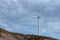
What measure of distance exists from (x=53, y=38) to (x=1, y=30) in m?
10.6

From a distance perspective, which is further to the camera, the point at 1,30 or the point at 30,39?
the point at 30,39

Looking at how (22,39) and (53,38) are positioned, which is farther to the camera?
(53,38)

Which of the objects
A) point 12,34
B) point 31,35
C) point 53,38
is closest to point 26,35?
point 31,35

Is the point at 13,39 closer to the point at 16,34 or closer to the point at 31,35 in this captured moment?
the point at 16,34

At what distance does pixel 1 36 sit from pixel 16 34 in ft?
12.6

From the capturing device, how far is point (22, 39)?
29.8 m

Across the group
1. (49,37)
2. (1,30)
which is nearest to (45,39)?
(49,37)

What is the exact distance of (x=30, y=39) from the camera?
30.3 metres

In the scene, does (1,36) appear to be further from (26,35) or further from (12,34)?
(26,35)

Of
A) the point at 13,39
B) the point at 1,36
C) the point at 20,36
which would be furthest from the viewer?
the point at 20,36

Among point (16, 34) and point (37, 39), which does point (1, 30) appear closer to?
point (16, 34)

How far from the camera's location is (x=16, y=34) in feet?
96.9

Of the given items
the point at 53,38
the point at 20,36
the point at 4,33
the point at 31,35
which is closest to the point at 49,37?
the point at 53,38

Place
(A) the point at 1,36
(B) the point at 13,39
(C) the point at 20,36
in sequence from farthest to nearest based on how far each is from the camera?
(C) the point at 20,36
(B) the point at 13,39
(A) the point at 1,36
